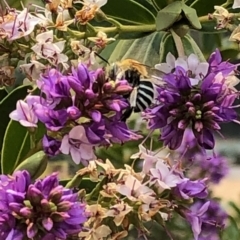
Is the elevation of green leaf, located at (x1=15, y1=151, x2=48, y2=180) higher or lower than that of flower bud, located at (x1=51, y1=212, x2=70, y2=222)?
lower

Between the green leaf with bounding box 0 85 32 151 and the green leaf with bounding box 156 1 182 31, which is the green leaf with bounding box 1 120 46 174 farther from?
the green leaf with bounding box 156 1 182 31

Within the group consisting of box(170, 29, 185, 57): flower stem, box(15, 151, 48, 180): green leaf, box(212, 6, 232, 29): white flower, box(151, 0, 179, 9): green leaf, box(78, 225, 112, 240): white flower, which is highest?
box(212, 6, 232, 29): white flower

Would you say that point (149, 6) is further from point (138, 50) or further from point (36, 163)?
point (36, 163)

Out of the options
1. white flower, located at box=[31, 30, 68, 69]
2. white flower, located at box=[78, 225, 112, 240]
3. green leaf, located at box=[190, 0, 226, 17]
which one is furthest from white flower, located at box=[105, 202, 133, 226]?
green leaf, located at box=[190, 0, 226, 17]

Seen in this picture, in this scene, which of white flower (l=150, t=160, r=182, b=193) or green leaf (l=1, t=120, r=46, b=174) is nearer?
white flower (l=150, t=160, r=182, b=193)

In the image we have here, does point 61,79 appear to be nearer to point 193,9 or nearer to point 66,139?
point 66,139

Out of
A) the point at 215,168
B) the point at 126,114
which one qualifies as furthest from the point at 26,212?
the point at 215,168

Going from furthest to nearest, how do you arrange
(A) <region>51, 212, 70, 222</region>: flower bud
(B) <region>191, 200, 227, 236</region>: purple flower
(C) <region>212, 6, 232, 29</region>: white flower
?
(B) <region>191, 200, 227, 236</region>: purple flower < (C) <region>212, 6, 232, 29</region>: white flower < (A) <region>51, 212, 70, 222</region>: flower bud

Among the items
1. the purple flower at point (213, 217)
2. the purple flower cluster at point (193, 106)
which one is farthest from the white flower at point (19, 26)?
the purple flower at point (213, 217)
